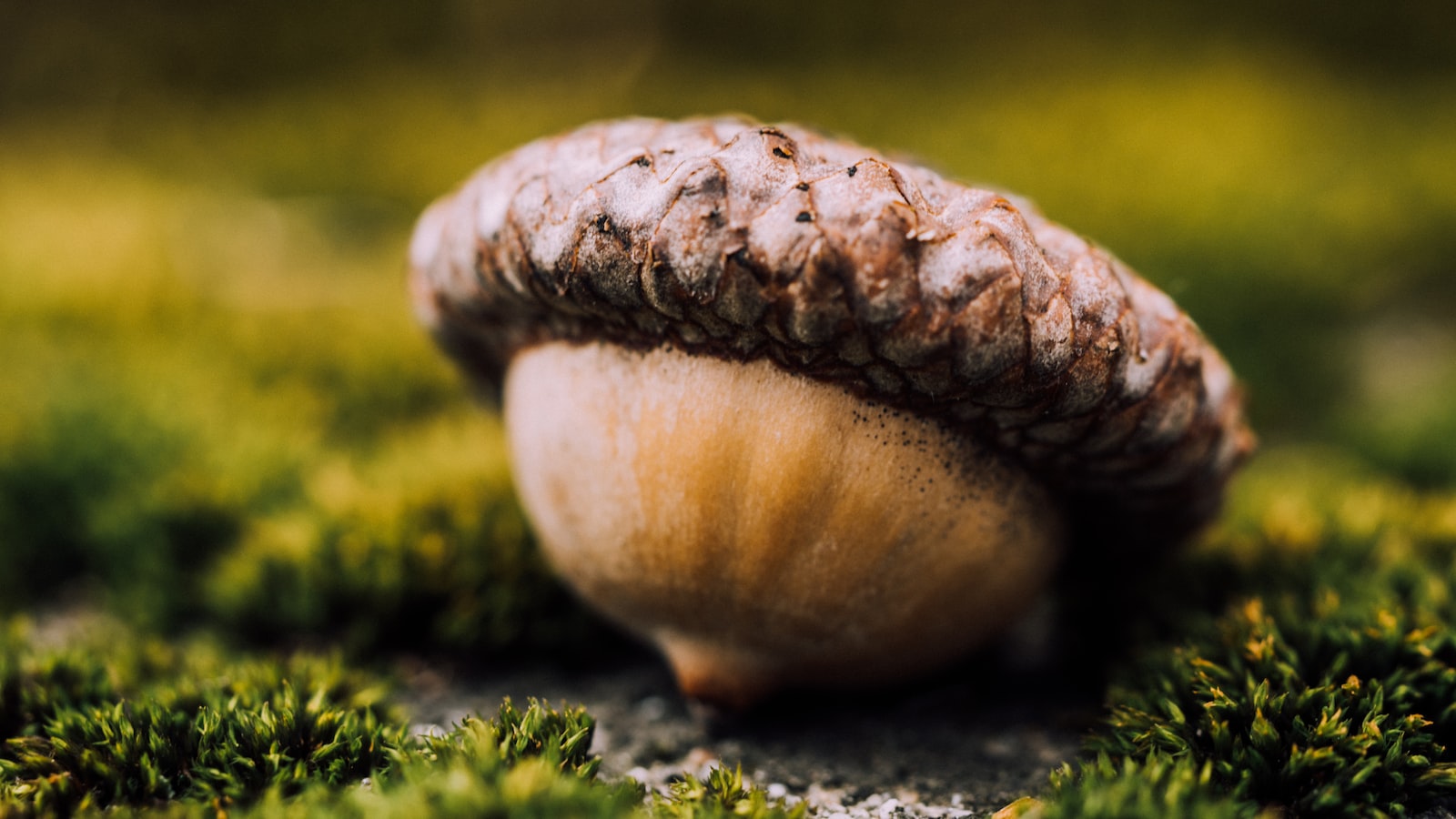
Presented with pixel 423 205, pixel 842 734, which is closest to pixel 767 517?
pixel 842 734

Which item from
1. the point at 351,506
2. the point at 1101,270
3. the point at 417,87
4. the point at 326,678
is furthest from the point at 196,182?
the point at 1101,270

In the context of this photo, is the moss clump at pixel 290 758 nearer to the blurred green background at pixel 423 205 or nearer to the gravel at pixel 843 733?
the gravel at pixel 843 733

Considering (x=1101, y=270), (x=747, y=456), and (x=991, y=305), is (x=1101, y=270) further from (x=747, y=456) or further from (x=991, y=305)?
(x=747, y=456)

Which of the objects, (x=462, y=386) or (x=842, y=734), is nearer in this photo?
(x=842, y=734)

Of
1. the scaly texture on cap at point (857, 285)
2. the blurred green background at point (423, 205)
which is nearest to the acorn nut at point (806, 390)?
the scaly texture on cap at point (857, 285)

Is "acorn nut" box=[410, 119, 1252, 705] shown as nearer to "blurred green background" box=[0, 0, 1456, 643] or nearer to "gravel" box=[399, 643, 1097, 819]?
"gravel" box=[399, 643, 1097, 819]

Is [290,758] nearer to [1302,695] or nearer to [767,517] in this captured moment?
[767,517]
